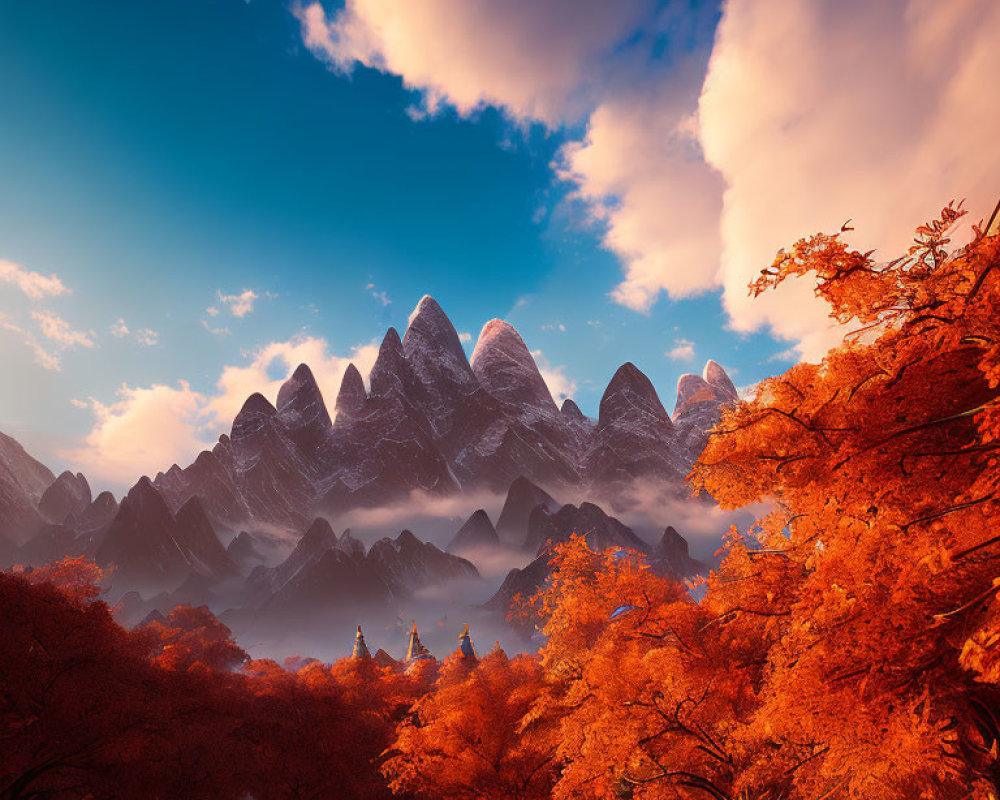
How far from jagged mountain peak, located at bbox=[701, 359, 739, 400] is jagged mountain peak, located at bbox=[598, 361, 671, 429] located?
35.4 m

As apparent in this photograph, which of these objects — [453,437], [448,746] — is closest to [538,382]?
[453,437]

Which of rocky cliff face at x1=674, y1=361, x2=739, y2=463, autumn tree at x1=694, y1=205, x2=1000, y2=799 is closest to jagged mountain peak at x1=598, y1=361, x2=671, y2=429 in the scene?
rocky cliff face at x1=674, y1=361, x2=739, y2=463

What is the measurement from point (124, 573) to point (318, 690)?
229 ft

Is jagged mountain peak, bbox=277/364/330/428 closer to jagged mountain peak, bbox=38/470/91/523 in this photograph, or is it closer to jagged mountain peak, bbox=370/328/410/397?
jagged mountain peak, bbox=370/328/410/397

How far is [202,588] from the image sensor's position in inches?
2653

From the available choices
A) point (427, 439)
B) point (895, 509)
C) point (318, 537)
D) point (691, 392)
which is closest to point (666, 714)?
point (895, 509)

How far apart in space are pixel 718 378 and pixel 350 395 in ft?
322

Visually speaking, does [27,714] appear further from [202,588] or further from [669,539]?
[202,588]

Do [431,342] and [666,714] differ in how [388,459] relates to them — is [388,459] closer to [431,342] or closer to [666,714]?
[431,342]

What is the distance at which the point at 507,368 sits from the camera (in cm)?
11212

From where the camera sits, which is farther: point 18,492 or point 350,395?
point 350,395

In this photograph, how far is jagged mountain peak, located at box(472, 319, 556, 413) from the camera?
109 metres

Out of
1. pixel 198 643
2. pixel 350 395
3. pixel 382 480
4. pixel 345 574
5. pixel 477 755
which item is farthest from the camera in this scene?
pixel 350 395

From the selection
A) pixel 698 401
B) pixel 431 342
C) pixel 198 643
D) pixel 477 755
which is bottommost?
pixel 477 755
